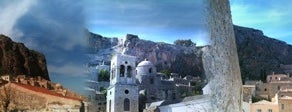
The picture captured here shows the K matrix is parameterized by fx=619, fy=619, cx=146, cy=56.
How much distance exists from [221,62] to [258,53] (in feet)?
93.7

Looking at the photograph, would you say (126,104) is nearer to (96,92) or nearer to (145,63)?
(96,92)

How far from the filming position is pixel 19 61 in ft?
13.7

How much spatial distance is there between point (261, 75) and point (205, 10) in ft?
82.5

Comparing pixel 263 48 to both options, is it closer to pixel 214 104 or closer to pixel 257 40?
pixel 257 40

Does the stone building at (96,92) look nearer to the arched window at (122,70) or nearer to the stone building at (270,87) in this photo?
the arched window at (122,70)

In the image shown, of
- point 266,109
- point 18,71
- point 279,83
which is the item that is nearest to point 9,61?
point 18,71

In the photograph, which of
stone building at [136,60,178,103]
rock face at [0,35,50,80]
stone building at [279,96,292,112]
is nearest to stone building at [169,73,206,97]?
stone building at [136,60,178,103]

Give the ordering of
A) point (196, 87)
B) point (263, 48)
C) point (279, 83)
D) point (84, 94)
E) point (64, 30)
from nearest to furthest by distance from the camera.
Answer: point (196, 87) < point (84, 94) < point (64, 30) < point (279, 83) < point (263, 48)

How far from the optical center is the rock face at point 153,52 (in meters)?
3.41

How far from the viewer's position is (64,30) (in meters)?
4.06

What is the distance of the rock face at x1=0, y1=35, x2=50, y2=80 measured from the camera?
4.17 metres

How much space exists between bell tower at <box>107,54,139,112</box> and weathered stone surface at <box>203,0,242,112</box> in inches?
21.8

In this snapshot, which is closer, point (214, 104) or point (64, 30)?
point (214, 104)

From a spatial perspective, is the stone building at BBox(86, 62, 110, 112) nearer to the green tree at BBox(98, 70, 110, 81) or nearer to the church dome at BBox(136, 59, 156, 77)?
the green tree at BBox(98, 70, 110, 81)
